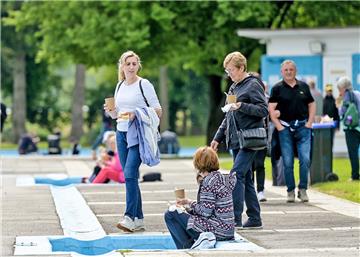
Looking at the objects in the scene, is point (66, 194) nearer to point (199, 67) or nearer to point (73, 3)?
point (73, 3)

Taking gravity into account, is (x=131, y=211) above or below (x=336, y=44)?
below

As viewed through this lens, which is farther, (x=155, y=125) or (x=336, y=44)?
(x=336, y=44)

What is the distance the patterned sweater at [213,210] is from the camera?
1126 centimetres

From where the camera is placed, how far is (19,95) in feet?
178

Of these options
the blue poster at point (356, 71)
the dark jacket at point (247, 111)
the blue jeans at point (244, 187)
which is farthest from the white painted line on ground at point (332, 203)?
the blue poster at point (356, 71)

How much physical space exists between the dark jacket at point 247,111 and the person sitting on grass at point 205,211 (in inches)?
59.9

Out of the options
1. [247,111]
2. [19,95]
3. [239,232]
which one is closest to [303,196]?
[247,111]

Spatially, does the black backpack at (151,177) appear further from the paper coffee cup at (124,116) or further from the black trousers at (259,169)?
the paper coffee cup at (124,116)

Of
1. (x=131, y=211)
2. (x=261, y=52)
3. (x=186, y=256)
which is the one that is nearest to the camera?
(x=186, y=256)

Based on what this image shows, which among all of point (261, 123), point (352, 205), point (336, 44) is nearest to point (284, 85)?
point (352, 205)

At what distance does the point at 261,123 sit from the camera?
13.0 metres

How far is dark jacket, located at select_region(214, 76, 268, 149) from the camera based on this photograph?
41.9ft

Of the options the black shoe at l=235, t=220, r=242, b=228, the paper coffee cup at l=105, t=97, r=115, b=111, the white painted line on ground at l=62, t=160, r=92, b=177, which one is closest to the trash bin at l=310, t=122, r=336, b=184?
the black shoe at l=235, t=220, r=242, b=228

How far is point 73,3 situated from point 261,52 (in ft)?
20.6
